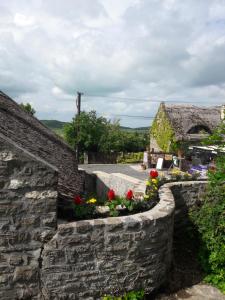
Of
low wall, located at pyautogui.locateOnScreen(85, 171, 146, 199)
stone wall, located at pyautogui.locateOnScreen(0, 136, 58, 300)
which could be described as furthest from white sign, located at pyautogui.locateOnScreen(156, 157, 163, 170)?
stone wall, located at pyautogui.locateOnScreen(0, 136, 58, 300)

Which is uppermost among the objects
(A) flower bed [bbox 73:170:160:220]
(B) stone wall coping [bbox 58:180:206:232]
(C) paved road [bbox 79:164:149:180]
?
(A) flower bed [bbox 73:170:160:220]

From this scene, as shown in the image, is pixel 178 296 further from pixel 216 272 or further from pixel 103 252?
pixel 103 252

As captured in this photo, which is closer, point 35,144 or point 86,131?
point 35,144

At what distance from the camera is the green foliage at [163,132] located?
90.2 ft

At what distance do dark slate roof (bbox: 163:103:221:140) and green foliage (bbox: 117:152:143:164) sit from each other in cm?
536

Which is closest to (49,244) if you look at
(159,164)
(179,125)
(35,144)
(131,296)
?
(131,296)

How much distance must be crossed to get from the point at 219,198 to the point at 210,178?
492 millimetres

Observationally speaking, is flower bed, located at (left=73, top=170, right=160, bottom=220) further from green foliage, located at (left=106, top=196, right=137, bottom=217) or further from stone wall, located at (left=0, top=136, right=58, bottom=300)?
stone wall, located at (left=0, top=136, right=58, bottom=300)

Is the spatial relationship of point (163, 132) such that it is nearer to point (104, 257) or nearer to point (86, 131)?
point (86, 131)

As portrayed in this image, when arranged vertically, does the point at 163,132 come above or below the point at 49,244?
above

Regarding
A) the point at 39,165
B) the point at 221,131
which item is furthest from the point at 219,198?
the point at 39,165

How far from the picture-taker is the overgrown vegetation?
549 centimetres

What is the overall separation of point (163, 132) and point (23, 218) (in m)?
25.8

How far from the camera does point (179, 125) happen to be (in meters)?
28.0
